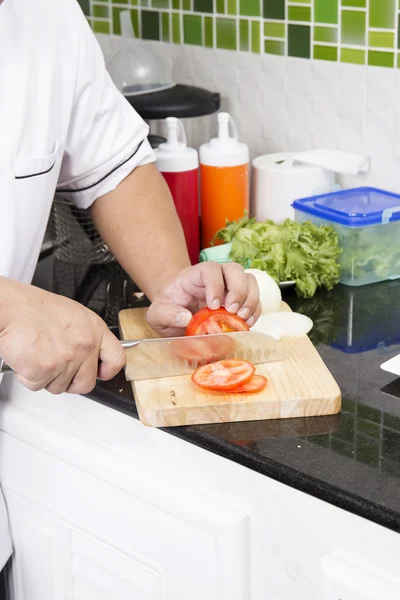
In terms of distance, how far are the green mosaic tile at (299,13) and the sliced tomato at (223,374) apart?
2.49 feet

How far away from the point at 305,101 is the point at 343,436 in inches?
32.4

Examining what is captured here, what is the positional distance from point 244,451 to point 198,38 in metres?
1.06

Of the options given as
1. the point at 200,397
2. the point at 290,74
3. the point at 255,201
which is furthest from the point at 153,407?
the point at 290,74

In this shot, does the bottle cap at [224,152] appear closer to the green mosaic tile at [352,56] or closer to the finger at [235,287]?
the green mosaic tile at [352,56]

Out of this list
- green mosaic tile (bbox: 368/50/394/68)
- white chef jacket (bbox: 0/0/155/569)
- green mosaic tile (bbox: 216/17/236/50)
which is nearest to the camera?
white chef jacket (bbox: 0/0/155/569)

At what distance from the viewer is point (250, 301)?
1149 mm

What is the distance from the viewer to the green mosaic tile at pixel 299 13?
1.57m

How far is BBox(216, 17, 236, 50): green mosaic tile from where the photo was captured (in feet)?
5.57

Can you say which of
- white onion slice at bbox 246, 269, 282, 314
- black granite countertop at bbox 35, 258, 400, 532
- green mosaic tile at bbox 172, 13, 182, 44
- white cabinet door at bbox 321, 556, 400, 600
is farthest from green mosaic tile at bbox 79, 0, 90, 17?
white cabinet door at bbox 321, 556, 400, 600

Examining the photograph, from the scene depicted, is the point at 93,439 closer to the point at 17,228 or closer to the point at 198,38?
the point at 17,228

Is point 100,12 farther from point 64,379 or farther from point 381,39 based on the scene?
point 64,379

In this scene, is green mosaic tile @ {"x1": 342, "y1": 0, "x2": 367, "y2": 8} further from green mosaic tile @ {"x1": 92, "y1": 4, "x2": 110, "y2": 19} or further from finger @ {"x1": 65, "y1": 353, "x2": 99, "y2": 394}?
finger @ {"x1": 65, "y1": 353, "x2": 99, "y2": 394}

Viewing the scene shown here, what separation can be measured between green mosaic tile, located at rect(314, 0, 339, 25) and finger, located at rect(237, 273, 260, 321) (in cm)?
61

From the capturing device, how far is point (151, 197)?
1.34m
